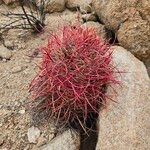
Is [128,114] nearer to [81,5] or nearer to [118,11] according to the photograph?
[118,11]

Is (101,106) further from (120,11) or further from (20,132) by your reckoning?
(120,11)

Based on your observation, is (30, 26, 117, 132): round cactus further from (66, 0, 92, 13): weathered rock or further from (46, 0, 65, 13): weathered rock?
(46, 0, 65, 13): weathered rock

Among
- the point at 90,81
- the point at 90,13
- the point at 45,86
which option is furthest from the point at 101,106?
the point at 90,13

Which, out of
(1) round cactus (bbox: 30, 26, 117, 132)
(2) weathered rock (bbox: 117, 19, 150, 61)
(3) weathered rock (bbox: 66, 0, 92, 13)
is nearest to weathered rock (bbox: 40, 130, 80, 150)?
(1) round cactus (bbox: 30, 26, 117, 132)

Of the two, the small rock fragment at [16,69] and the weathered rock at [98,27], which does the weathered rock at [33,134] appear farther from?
the weathered rock at [98,27]

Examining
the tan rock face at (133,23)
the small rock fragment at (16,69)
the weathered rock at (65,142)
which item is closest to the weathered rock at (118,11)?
the tan rock face at (133,23)

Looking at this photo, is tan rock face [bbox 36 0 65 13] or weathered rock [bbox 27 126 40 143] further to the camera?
tan rock face [bbox 36 0 65 13]
